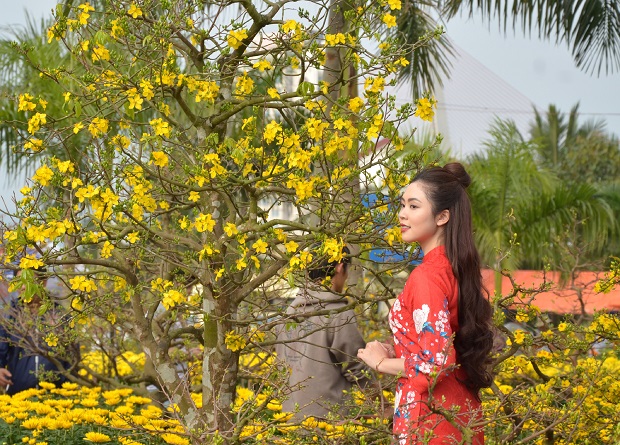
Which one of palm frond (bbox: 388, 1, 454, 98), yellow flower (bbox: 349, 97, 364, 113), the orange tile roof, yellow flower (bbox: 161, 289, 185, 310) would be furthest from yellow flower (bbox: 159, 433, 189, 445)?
palm frond (bbox: 388, 1, 454, 98)

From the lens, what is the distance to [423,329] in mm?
2902

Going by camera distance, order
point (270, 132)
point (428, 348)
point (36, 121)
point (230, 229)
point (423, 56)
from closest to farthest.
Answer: point (428, 348)
point (270, 132)
point (230, 229)
point (36, 121)
point (423, 56)

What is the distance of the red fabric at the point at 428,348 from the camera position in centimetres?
288

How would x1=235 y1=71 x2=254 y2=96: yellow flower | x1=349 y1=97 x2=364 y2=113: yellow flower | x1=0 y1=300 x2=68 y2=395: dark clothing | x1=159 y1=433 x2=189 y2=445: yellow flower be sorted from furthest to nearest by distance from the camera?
x1=0 y1=300 x2=68 y2=395: dark clothing
x1=159 y1=433 x2=189 y2=445: yellow flower
x1=235 y1=71 x2=254 y2=96: yellow flower
x1=349 y1=97 x2=364 y2=113: yellow flower

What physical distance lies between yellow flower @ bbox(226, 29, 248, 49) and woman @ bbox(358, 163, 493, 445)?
1033 mm

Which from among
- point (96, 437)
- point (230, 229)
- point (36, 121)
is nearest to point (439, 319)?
point (230, 229)

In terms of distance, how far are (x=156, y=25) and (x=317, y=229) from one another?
0.99m

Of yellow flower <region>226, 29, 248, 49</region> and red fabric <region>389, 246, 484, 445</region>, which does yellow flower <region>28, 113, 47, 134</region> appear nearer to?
yellow flower <region>226, 29, 248, 49</region>

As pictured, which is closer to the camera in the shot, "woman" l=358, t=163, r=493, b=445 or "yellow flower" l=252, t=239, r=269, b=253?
"woman" l=358, t=163, r=493, b=445

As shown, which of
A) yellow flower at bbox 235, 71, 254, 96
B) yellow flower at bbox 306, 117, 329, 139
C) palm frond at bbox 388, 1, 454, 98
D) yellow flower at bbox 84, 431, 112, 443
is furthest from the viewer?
palm frond at bbox 388, 1, 454, 98

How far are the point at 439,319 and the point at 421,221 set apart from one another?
41cm

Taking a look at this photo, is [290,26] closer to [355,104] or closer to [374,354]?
[355,104]

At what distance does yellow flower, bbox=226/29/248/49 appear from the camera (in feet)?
12.5

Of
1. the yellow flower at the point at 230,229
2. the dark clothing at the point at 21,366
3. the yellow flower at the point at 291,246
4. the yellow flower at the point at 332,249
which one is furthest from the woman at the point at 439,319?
the dark clothing at the point at 21,366
